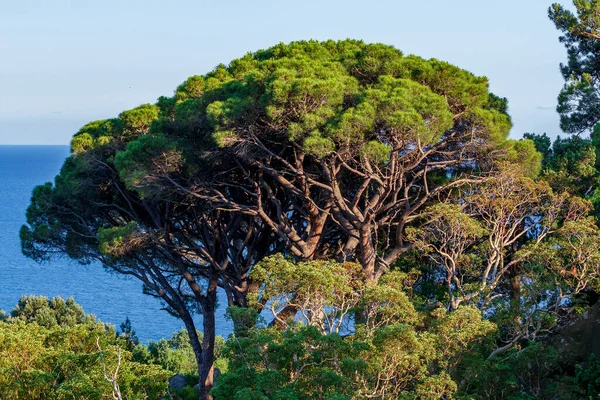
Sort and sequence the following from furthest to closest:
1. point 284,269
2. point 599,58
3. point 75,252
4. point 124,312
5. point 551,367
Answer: point 124,312
point 599,58
point 75,252
point 551,367
point 284,269

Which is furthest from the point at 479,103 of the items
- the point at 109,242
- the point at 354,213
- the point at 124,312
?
the point at 124,312

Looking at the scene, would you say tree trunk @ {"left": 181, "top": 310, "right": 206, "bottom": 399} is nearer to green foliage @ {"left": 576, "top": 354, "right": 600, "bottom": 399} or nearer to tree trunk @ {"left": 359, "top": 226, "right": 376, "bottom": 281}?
tree trunk @ {"left": 359, "top": 226, "right": 376, "bottom": 281}

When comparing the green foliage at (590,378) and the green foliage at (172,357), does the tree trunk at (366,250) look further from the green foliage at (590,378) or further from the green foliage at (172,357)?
the green foliage at (172,357)

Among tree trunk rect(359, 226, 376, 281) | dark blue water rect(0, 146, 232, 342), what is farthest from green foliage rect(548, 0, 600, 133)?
dark blue water rect(0, 146, 232, 342)

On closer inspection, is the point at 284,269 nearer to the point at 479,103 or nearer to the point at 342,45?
the point at 479,103

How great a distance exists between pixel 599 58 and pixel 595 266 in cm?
1217

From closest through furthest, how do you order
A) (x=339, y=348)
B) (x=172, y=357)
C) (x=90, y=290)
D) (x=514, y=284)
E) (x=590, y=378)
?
(x=339, y=348) < (x=590, y=378) < (x=514, y=284) < (x=172, y=357) < (x=90, y=290)

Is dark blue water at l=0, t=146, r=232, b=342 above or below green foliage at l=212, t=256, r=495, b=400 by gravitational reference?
above

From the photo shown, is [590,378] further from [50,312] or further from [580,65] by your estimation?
[50,312]

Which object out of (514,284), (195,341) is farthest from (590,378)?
(195,341)

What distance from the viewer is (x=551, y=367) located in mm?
14594

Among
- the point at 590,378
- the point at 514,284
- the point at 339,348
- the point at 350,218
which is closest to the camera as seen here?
the point at 339,348

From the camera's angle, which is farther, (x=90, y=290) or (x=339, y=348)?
(x=90, y=290)

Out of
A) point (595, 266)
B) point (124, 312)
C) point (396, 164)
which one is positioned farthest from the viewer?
point (124, 312)
